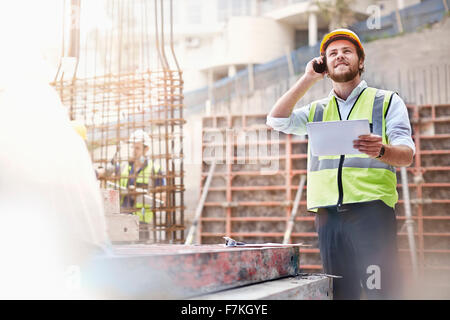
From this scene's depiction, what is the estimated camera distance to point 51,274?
1387 mm

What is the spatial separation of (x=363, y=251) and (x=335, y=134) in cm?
59

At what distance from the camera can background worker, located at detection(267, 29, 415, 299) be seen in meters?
2.39

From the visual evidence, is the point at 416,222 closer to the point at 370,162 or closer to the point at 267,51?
the point at 370,162

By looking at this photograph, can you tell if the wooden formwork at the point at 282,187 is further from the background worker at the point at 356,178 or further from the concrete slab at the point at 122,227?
the background worker at the point at 356,178

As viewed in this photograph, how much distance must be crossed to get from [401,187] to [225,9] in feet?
93.8

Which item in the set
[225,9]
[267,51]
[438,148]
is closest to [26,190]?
[438,148]

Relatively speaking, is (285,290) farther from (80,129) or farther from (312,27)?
(312,27)

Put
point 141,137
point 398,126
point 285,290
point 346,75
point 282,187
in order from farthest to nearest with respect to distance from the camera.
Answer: point 282,187 < point 141,137 < point 346,75 < point 398,126 < point 285,290

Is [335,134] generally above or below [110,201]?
above

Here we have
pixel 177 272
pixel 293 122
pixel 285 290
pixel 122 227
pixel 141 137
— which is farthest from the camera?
pixel 141 137

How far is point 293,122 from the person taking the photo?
9.32ft

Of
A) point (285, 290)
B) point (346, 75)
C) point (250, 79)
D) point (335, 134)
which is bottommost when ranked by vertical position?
point (285, 290)

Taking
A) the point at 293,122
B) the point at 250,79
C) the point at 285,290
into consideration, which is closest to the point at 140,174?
the point at 293,122

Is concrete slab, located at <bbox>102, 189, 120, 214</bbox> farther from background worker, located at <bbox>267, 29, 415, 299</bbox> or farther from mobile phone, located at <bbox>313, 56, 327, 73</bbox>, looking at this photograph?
mobile phone, located at <bbox>313, 56, 327, 73</bbox>
